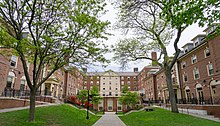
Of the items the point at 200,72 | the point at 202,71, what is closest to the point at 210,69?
the point at 202,71

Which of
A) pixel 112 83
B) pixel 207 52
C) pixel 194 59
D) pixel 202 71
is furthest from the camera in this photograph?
pixel 112 83

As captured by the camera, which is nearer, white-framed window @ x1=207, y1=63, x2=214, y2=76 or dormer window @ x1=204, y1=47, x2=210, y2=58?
white-framed window @ x1=207, y1=63, x2=214, y2=76

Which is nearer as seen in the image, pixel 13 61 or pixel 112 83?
pixel 13 61

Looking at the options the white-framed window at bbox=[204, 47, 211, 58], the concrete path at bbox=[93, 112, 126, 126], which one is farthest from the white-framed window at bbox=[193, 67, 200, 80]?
the concrete path at bbox=[93, 112, 126, 126]

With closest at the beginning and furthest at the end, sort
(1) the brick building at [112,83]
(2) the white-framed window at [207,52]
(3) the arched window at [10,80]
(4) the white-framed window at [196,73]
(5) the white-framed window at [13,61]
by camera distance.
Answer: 1. (2) the white-framed window at [207,52]
2. (3) the arched window at [10,80]
3. (5) the white-framed window at [13,61]
4. (4) the white-framed window at [196,73]
5. (1) the brick building at [112,83]

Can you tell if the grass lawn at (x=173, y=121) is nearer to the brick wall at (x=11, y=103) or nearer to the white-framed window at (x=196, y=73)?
the white-framed window at (x=196, y=73)

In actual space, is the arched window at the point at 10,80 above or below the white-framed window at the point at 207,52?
below

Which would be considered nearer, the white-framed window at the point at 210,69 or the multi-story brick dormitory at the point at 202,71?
the multi-story brick dormitory at the point at 202,71

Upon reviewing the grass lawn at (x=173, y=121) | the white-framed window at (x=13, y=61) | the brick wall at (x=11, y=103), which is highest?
the white-framed window at (x=13, y=61)

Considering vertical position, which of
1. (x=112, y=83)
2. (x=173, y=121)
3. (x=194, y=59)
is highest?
(x=194, y=59)

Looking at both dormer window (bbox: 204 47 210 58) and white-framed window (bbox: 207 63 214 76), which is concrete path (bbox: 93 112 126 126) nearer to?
white-framed window (bbox: 207 63 214 76)

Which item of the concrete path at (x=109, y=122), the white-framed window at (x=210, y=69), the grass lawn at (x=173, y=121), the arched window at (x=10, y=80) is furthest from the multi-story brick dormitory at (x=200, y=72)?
the arched window at (x=10, y=80)

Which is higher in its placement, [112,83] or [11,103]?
[112,83]

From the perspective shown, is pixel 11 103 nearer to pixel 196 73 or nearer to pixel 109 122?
pixel 109 122
